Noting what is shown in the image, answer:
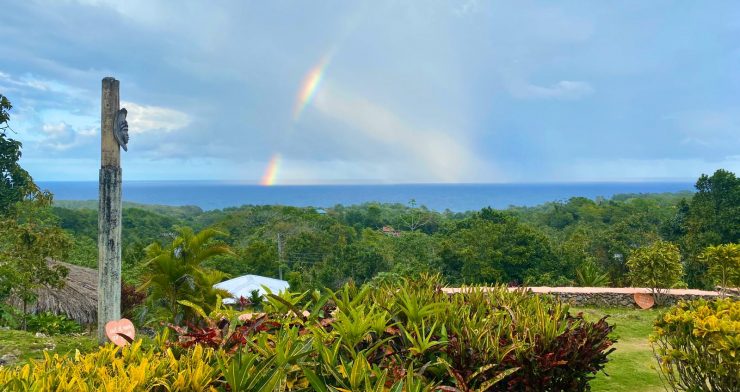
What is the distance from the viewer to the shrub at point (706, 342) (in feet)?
9.07

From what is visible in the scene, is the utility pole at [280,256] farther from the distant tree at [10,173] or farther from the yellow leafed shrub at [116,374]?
the yellow leafed shrub at [116,374]

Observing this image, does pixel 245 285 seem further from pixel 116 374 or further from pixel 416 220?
pixel 416 220

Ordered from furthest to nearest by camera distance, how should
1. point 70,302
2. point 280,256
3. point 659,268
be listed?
point 280,256 < point 70,302 < point 659,268

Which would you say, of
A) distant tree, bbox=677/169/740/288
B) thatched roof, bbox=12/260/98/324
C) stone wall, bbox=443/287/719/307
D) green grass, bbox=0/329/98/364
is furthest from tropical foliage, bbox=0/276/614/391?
distant tree, bbox=677/169/740/288

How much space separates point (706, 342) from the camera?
2.92 meters

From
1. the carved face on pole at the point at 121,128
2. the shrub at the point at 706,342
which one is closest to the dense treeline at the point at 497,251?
the carved face on pole at the point at 121,128

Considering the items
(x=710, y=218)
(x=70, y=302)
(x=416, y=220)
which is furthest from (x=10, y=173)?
(x=416, y=220)

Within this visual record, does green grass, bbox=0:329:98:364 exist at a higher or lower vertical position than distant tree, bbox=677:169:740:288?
lower

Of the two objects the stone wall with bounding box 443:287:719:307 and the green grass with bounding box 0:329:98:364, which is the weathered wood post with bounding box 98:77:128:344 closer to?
the green grass with bounding box 0:329:98:364

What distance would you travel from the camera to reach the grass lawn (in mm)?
4744

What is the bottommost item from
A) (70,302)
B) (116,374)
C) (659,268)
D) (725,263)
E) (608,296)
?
(70,302)

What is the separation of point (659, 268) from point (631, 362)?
4183 mm

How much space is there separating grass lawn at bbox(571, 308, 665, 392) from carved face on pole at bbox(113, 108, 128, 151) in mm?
5383

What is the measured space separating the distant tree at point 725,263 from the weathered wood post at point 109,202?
943cm
